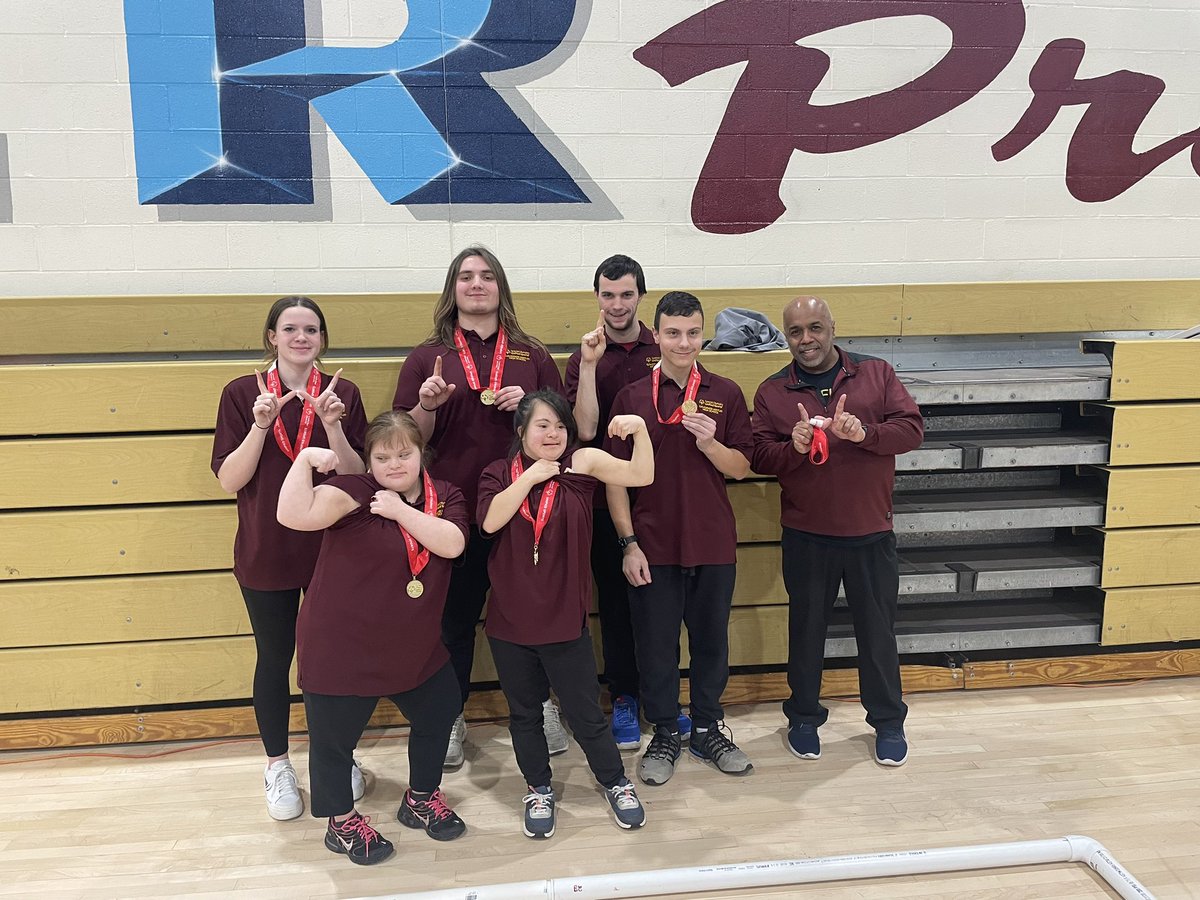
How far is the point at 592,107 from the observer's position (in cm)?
376

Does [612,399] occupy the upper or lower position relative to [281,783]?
upper

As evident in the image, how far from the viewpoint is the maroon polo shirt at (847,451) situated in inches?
101

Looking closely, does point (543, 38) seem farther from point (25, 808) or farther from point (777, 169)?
point (25, 808)

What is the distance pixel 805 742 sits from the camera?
8.97 ft

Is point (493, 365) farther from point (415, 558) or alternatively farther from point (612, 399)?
point (415, 558)

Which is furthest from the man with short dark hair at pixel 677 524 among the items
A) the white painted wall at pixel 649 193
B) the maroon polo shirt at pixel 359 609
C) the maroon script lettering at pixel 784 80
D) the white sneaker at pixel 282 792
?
the maroon script lettering at pixel 784 80

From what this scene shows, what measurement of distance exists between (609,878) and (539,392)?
131 centimetres

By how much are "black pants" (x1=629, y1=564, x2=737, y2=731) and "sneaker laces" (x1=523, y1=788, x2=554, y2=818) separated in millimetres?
Result: 455

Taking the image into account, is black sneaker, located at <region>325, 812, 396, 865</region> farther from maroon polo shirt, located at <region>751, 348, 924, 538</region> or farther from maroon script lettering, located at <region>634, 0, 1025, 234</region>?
maroon script lettering, located at <region>634, 0, 1025, 234</region>

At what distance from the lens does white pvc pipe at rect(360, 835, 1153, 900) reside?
198 centimetres

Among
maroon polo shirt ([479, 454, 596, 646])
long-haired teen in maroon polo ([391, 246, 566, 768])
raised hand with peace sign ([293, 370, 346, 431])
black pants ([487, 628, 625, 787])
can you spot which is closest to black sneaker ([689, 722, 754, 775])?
black pants ([487, 628, 625, 787])

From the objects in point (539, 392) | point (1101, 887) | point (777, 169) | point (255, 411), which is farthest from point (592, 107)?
point (1101, 887)

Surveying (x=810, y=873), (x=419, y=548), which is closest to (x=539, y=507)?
(x=419, y=548)

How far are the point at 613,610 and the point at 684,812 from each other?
2.34ft
